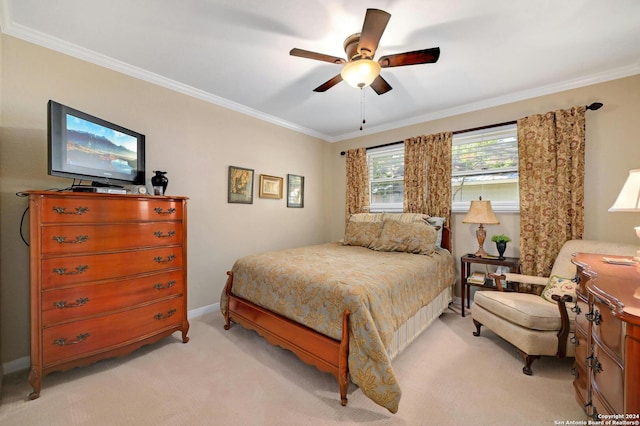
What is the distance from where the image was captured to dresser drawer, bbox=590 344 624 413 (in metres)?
1.06

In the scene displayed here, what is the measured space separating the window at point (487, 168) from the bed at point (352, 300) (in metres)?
0.78

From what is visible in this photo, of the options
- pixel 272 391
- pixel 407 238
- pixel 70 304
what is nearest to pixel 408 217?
pixel 407 238

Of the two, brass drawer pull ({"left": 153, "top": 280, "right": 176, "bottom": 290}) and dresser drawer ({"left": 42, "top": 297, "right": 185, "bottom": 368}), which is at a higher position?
brass drawer pull ({"left": 153, "top": 280, "right": 176, "bottom": 290})

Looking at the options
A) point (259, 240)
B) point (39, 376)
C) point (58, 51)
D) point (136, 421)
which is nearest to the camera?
point (136, 421)

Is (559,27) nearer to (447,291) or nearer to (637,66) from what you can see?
(637,66)

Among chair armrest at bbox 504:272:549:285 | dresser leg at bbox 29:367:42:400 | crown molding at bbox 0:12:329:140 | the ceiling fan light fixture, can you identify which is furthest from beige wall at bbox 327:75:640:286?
dresser leg at bbox 29:367:42:400

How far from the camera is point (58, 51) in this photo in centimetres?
223

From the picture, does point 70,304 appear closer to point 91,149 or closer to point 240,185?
point 91,149

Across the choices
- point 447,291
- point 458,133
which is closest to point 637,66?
point 458,133

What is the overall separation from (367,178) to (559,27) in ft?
9.29

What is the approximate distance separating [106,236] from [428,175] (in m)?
3.83

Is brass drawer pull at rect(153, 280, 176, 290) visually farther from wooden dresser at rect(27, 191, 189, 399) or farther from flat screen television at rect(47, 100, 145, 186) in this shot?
flat screen television at rect(47, 100, 145, 186)

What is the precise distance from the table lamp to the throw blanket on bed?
59 centimetres

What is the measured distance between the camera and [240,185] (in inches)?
142
